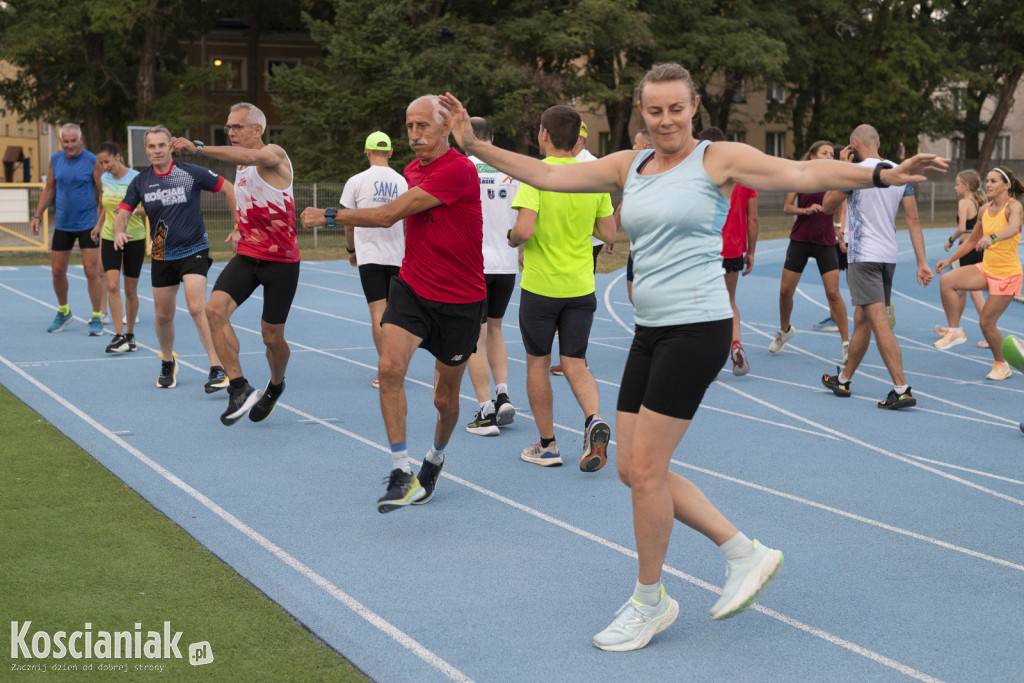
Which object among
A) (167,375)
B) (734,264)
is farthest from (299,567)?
(734,264)

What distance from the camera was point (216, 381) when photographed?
9.45m

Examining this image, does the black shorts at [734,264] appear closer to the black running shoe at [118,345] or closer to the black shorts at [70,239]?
the black running shoe at [118,345]

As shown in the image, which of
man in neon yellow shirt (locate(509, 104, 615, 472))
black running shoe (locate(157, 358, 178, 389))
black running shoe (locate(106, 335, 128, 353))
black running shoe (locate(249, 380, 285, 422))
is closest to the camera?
man in neon yellow shirt (locate(509, 104, 615, 472))

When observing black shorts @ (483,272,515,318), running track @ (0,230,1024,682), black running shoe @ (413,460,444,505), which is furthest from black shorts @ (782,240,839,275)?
black running shoe @ (413,460,444,505)

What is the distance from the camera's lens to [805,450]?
7684 mm

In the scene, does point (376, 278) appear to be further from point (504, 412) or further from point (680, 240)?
point (680, 240)

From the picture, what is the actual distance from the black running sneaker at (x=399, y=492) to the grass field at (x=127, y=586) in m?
0.90

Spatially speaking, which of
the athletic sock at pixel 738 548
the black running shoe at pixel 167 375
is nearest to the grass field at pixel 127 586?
the athletic sock at pixel 738 548

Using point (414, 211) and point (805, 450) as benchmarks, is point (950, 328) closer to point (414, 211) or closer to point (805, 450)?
point (805, 450)

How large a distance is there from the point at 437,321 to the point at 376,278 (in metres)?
3.42

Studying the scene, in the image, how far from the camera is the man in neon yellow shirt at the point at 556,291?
707 cm

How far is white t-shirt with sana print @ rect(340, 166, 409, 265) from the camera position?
919 cm

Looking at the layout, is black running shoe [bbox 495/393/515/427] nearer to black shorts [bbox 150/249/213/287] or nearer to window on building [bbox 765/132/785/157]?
black shorts [bbox 150/249/213/287]

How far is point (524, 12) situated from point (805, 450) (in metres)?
31.8
